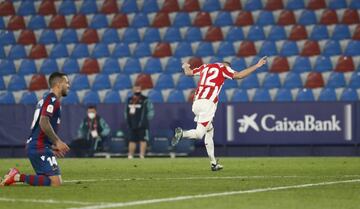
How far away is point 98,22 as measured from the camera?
26.5 metres

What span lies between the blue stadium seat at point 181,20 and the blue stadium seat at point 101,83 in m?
2.66

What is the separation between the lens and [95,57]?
1008 inches

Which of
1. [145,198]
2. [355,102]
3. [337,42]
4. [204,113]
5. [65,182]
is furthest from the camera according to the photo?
[337,42]

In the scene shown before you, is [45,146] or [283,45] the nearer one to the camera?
[45,146]

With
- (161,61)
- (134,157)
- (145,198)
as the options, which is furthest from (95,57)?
(145,198)

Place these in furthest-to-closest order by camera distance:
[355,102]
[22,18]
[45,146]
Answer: [22,18] → [355,102] → [45,146]

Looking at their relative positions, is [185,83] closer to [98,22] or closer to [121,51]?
[121,51]

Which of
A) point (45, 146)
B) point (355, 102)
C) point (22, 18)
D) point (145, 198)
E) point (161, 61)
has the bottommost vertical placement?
point (145, 198)

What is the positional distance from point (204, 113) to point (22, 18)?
12.3 metres

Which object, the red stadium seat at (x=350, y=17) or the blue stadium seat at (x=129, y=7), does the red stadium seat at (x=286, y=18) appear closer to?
the red stadium seat at (x=350, y=17)

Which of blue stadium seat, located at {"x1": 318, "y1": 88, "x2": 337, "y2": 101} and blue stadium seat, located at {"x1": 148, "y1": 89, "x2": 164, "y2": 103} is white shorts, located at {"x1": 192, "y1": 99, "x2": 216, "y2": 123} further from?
→ blue stadium seat, located at {"x1": 148, "y1": 89, "x2": 164, "y2": 103}

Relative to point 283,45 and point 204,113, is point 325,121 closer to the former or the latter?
point 283,45

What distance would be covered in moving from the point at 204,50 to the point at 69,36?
13.4ft

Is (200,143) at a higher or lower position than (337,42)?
lower
